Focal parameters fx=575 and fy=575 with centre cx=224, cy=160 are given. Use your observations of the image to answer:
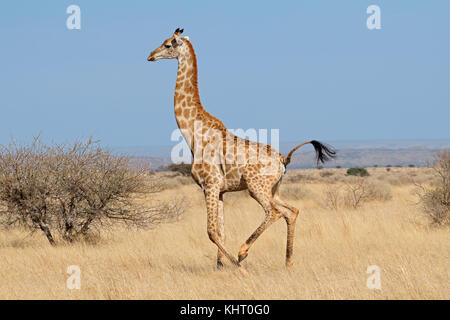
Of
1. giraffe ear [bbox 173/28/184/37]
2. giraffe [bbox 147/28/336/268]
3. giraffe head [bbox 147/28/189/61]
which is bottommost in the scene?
giraffe [bbox 147/28/336/268]

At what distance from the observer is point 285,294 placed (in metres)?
6.96

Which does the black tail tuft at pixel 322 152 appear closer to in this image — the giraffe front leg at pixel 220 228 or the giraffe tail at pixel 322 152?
the giraffe tail at pixel 322 152

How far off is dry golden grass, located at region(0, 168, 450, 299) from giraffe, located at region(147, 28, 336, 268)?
73 cm

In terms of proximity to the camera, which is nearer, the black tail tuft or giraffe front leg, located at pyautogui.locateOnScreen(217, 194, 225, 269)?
giraffe front leg, located at pyautogui.locateOnScreen(217, 194, 225, 269)

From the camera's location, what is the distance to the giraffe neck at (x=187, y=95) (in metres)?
8.88

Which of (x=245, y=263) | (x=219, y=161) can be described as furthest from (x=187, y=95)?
(x=245, y=263)

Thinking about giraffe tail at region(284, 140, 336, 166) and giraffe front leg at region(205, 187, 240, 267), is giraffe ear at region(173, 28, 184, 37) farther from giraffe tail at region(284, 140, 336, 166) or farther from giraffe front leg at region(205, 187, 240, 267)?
giraffe tail at region(284, 140, 336, 166)

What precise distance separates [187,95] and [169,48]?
0.77 m

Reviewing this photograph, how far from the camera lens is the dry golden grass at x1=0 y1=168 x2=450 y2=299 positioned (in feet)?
23.7

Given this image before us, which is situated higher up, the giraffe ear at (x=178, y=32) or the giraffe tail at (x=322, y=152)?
the giraffe ear at (x=178, y=32)

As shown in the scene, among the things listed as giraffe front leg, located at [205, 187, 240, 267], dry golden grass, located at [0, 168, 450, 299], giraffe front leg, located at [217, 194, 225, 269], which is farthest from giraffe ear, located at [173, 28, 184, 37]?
dry golden grass, located at [0, 168, 450, 299]

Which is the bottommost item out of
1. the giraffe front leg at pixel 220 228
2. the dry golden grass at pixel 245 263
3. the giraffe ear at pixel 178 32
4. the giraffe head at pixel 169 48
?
the dry golden grass at pixel 245 263

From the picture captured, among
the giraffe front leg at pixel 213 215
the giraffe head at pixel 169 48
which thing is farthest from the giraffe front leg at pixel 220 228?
the giraffe head at pixel 169 48

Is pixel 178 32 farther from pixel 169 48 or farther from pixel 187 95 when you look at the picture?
pixel 187 95
